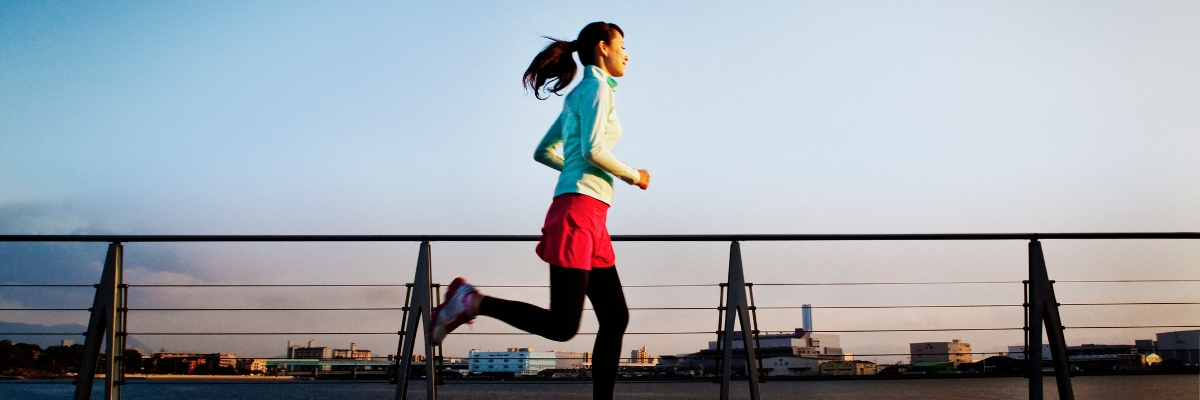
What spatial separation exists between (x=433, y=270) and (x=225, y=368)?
4.15ft

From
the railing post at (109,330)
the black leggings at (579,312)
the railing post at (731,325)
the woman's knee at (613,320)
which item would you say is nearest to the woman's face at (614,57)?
the black leggings at (579,312)

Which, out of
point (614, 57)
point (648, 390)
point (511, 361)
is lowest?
point (648, 390)

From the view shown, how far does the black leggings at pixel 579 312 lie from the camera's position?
1.83 metres

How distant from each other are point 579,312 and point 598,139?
1.51 feet

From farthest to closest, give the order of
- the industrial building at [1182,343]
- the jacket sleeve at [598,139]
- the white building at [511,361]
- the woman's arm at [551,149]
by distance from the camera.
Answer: the industrial building at [1182,343], the white building at [511,361], the woman's arm at [551,149], the jacket sleeve at [598,139]

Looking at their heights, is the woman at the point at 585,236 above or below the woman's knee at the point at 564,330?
above

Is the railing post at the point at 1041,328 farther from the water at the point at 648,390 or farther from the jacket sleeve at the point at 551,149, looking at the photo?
the jacket sleeve at the point at 551,149

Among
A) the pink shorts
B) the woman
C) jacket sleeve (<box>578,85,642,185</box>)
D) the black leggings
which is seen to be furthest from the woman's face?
the black leggings

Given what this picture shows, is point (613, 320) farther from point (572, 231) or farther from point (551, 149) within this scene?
point (551, 149)

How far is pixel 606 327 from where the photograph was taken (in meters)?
1.99

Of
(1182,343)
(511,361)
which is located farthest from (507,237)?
(1182,343)

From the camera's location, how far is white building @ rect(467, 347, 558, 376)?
2.86m

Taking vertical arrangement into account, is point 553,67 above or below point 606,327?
above

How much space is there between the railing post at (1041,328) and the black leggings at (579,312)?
1793mm
